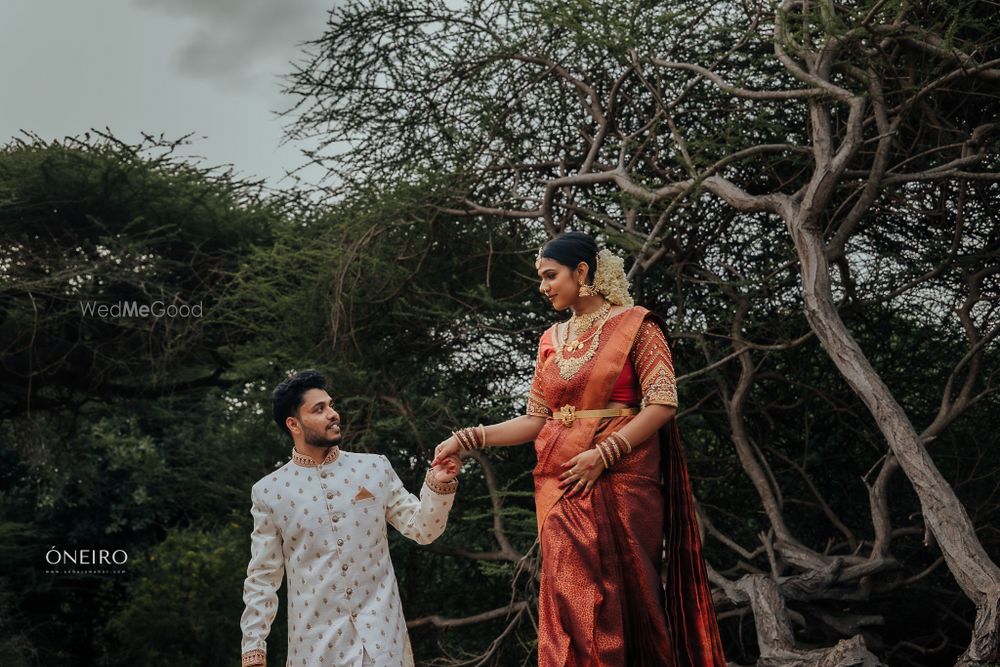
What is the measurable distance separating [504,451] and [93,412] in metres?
5.99

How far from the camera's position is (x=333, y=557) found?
3988 mm

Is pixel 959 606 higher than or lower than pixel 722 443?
lower

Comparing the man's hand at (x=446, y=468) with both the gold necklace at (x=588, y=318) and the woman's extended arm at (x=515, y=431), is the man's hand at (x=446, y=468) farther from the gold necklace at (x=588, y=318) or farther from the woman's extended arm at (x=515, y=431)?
the gold necklace at (x=588, y=318)

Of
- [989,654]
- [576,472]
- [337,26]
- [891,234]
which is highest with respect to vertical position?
[337,26]

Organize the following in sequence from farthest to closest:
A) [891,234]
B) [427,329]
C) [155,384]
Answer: [155,384] → [427,329] → [891,234]

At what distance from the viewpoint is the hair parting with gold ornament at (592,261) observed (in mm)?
4312

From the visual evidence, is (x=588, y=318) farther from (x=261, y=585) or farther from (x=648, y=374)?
(x=261, y=585)

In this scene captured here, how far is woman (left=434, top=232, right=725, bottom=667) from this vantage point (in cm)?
420

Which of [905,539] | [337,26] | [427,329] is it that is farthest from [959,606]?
[337,26]

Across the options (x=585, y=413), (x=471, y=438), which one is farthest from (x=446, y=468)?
(x=585, y=413)

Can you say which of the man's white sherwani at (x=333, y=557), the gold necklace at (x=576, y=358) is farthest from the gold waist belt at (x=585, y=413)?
the man's white sherwani at (x=333, y=557)

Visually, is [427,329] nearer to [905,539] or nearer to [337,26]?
[337,26]

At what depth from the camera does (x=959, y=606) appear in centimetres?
832

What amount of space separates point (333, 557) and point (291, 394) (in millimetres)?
524
